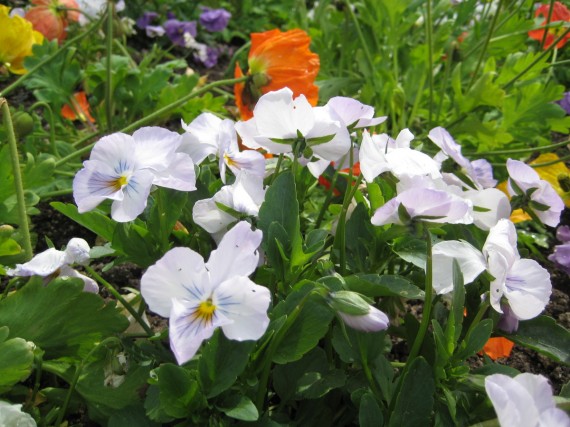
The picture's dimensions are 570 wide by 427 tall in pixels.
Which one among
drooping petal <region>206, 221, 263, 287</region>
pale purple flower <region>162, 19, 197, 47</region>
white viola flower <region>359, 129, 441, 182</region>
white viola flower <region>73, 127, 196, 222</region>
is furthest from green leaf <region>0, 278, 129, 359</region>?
pale purple flower <region>162, 19, 197, 47</region>

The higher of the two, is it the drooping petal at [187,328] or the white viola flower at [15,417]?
the drooping petal at [187,328]

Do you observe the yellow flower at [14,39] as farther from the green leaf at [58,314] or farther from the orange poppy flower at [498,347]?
the orange poppy flower at [498,347]

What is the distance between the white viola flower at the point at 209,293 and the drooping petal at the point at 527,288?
28 cm

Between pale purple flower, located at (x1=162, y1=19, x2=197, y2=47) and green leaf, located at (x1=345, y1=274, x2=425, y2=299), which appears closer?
green leaf, located at (x1=345, y1=274, x2=425, y2=299)

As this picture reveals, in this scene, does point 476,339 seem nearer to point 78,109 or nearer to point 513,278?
point 513,278

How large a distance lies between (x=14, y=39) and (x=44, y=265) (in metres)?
0.79

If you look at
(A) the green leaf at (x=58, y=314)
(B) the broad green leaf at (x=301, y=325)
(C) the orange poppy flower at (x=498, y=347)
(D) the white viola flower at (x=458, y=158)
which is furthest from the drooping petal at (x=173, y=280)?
(C) the orange poppy flower at (x=498, y=347)

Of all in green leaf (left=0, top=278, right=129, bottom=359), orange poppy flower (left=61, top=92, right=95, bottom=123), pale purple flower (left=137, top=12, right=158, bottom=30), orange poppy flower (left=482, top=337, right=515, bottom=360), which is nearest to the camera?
green leaf (left=0, top=278, right=129, bottom=359)

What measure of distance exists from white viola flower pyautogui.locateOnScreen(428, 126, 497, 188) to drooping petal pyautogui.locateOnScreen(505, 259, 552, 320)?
0.79 feet

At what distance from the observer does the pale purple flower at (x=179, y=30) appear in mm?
2445

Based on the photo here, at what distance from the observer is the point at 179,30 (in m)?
2.47

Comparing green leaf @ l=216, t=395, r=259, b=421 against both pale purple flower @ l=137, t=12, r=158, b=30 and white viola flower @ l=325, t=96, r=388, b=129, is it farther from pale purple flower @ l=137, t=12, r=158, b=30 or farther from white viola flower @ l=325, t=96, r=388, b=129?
pale purple flower @ l=137, t=12, r=158, b=30

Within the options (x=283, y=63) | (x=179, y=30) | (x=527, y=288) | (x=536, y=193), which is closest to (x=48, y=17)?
(x=283, y=63)

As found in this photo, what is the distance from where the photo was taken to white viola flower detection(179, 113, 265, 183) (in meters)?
0.84
